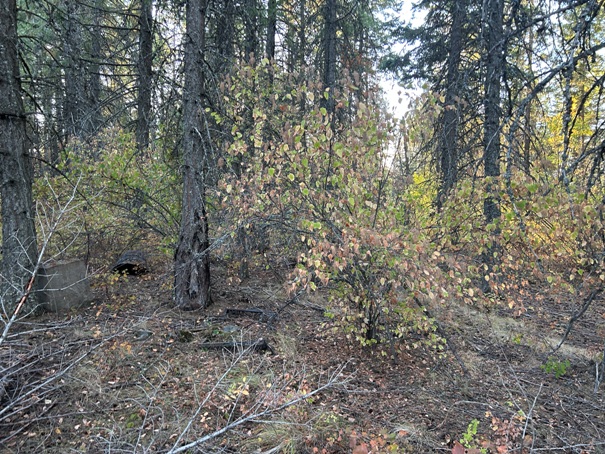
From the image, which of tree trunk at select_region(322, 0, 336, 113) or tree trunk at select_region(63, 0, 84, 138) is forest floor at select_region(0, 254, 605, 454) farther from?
tree trunk at select_region(322, 0, 336, 113)

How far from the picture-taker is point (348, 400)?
412 centimetres

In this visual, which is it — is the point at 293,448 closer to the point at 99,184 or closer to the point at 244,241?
the point at 244,241

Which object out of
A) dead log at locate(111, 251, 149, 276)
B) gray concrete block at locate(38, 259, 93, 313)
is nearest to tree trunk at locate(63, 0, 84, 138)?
gray concrete block at locate(38, 259, 93, 313)

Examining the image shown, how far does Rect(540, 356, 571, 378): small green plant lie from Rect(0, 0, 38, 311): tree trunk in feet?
21.9

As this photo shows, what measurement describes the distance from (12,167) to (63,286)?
176 cm

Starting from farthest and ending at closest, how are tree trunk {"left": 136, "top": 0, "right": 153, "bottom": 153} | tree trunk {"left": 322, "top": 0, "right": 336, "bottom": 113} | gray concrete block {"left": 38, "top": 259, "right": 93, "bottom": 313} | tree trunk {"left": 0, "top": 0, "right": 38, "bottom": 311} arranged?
tree trunk {"left": 322, "top": 0, "right": 336, "bottom": 113}, tree trunk {"left": 136, "top": 0, "right": 153, "bottom": 153}, gray concrete block {"left": 38, "top": 259, "right": 93, "bottom": 313}, tree trunk {"left": 0, "top": 0, "right": 38, "bottom": 311}

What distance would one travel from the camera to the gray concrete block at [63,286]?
5.39 metres

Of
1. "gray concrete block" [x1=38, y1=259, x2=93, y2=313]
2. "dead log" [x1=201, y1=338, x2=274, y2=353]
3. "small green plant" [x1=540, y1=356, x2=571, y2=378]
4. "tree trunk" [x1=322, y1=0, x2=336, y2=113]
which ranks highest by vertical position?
"tree trunk" [x1=322, y1=0, x2=336, y2=113]

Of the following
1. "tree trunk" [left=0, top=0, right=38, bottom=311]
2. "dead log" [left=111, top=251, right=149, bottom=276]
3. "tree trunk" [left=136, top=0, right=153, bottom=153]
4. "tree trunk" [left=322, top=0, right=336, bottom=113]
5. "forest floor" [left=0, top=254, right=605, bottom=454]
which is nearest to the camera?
"forest floor" [left=0, top=254, right=605, bottom=454]

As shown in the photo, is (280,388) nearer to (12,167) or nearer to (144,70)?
(12,167)

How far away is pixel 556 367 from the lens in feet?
16.1

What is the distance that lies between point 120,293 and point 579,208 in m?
6.40

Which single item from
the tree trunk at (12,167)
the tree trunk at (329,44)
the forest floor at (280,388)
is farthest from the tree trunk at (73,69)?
the tree trunk at (329,44)

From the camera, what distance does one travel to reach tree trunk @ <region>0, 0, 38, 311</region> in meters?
4.80
